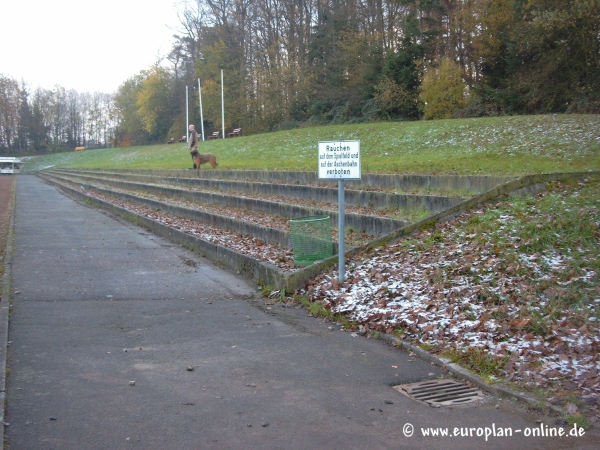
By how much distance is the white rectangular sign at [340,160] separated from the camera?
8242 mm

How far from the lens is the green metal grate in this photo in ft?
31.8

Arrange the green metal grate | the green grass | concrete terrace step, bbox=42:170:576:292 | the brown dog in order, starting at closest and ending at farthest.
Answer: concrete terrace step, bbox=42:170:576:292
the green metal grate
the green grass
the brown dog

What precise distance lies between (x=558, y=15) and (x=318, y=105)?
93.3ft

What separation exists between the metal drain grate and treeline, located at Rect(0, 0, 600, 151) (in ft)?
42.4

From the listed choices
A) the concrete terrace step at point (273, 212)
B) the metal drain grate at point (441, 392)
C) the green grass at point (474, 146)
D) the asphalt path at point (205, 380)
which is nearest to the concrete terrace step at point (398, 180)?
the concrete terrace step at point (273, 212)

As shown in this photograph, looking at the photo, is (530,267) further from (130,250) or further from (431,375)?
(130,250)

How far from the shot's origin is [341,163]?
8.38 meters

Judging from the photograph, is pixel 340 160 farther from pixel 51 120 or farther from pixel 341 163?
pixel 51 120

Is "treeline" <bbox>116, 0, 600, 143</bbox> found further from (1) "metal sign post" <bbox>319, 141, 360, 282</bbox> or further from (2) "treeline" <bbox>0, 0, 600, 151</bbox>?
(1) "metal sign post" <bbox>319, 141, 360, 282</bbox>

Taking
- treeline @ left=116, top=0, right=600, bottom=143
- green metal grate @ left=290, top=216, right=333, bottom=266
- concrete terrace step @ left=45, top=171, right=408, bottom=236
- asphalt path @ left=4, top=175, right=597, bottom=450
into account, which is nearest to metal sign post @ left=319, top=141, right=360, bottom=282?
green metal grate @ left=290, top=216, right=333, bottom=266

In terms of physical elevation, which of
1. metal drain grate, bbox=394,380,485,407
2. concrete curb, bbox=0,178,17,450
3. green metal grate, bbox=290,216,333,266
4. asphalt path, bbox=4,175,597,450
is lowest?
metal drain grate, bbox=394,380,485,407

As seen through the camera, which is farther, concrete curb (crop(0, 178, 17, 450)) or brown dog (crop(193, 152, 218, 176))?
brown dog (crop(193, 152, 218, 176))

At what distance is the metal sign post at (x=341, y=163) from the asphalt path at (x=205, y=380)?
4.34 ft

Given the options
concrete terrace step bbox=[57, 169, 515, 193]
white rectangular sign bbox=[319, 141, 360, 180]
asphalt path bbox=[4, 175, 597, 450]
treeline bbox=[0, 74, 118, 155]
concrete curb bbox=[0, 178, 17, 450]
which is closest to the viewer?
asphalt path bbox=[4, 175, 597, 450]
